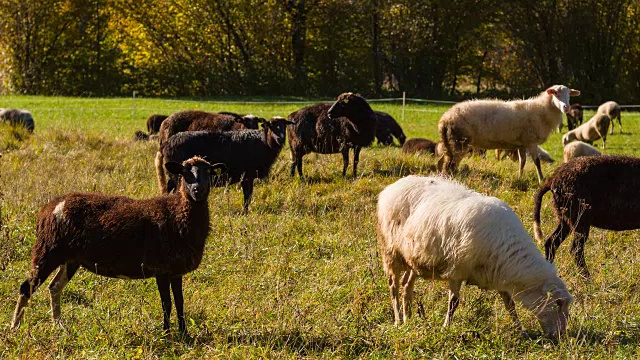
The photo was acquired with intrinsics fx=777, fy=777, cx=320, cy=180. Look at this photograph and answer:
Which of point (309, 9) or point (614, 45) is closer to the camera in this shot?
point (614, 45)

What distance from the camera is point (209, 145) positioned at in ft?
37.0

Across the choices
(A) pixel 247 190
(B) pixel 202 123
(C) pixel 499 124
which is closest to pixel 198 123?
(B) pixel 202 123

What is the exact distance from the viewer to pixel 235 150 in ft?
37.3

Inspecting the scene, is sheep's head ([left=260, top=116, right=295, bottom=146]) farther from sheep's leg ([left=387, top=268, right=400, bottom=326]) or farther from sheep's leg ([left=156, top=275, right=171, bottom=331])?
sheep's leg ([left=156, top=275, right=171, bottom=331])

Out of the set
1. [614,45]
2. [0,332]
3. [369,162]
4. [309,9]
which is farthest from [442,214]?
[309,9]

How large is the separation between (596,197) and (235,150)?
544cm

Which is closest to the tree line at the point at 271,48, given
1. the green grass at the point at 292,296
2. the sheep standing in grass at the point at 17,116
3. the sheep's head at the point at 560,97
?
the sheep standing in grass at the point at 17,116

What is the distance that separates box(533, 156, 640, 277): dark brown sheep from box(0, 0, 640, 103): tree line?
28895 millimetres

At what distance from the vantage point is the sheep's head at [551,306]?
5.88 metres

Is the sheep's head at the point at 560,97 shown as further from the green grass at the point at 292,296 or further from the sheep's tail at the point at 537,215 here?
the sheep's tail at the point at 537,215

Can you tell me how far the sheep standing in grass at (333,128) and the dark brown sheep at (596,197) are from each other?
5941mm

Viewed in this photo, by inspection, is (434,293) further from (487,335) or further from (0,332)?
(0,332)

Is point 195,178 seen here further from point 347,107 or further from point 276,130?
point 347,107

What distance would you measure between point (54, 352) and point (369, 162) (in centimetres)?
891
